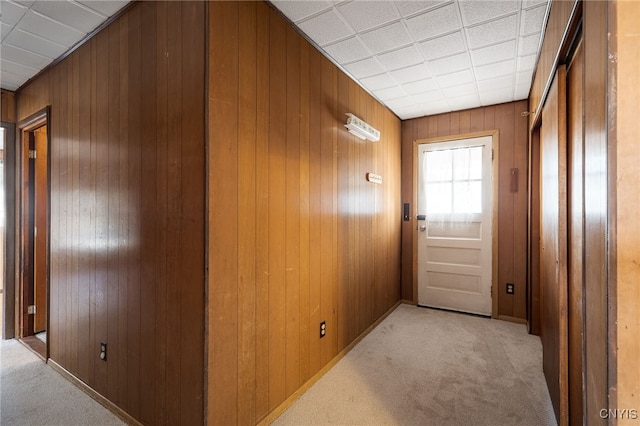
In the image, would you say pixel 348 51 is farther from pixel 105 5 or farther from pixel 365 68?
pixel 105 5

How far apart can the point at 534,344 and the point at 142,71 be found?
396cm

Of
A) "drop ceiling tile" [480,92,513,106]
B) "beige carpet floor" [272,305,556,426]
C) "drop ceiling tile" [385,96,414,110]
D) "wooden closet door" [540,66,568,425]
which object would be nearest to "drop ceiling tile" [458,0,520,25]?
"wooden closet door" [540,66,568,425]

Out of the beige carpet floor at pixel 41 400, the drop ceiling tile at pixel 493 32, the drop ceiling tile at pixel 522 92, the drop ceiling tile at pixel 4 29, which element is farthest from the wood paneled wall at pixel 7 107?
the drop ceiling tile at pixel 522 92

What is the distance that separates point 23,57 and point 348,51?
254cm

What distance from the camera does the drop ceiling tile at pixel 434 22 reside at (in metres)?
1.92

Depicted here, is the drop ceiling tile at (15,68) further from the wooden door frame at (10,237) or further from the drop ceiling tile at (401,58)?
the drop ceiling tile at (401,58)

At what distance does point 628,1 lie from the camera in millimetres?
830

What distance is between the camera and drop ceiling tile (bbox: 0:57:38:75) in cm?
241

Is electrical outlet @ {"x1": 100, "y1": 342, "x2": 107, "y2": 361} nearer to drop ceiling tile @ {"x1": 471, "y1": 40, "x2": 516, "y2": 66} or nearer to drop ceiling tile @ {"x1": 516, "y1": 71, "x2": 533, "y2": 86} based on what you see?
drop ceiling tile @ {"x1": 471, "y1": 40, "x2": 516, "y2": 66}

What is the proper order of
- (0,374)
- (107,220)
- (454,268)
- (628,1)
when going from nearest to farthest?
(628,1)
(107,220)
(0,374)
(454,268)

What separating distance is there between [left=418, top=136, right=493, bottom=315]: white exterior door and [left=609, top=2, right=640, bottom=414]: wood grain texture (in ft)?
9.95

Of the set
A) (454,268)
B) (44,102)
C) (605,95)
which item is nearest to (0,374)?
(44,102)

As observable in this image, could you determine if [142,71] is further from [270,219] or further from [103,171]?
[270,219]

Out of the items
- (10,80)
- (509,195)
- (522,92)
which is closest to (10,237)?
(10,80)
